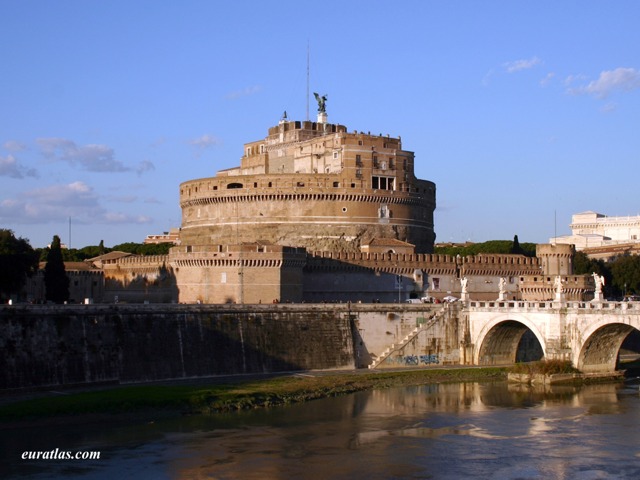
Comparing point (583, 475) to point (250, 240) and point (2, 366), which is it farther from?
point (250, 240)

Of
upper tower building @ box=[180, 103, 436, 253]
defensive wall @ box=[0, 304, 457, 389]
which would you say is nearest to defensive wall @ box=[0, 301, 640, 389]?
defensive wall @ box=[0, 304, 457, 389]

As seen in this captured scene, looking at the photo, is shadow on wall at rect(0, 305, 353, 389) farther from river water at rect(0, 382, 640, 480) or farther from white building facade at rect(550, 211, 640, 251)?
white building facade at rect(550, 211, 640, 251)

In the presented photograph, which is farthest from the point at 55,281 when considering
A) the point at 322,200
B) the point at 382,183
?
the point at 382,183

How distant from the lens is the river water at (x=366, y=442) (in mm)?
33062

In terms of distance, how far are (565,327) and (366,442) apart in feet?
62.2

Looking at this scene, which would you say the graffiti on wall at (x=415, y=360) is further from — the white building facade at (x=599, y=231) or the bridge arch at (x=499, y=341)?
the white building facade at (x=599, y=231)

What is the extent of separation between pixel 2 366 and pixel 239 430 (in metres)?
11.2

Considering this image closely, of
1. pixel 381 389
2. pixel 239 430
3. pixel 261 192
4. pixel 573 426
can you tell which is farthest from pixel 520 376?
pixel 261 192

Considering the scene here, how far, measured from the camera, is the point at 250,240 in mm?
75188

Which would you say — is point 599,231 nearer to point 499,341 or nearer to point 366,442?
point 499,341

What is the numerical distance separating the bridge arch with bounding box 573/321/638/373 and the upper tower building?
24923 millimetres

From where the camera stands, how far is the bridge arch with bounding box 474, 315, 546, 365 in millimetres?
58531

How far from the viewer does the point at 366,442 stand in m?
37.7

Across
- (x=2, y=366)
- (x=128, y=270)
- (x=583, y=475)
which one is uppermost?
(x=128, y=270)
